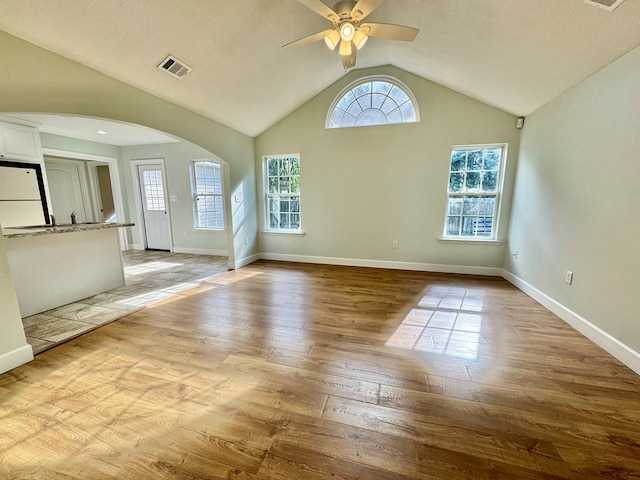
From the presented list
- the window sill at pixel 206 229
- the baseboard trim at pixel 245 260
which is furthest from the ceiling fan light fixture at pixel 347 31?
the window sill at pixel 206 229

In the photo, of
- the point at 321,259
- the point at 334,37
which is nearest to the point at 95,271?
the point at 321,259

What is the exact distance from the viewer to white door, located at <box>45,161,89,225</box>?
5.31 metres

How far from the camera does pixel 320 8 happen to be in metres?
1.92

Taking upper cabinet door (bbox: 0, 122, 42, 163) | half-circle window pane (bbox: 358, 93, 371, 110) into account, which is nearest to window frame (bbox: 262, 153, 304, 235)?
half-circle window pane (bbox: 358, 93, 371, 110)

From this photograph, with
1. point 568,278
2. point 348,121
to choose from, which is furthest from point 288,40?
point 568,278

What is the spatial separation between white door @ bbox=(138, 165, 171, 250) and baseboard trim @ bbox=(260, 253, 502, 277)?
8.68ft

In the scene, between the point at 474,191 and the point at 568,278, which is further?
the point at 474,191

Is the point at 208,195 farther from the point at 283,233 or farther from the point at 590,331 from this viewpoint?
the point at 590,331

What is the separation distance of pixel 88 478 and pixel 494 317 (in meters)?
3.38

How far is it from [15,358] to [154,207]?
4.69 m

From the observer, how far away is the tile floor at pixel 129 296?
2.45 m

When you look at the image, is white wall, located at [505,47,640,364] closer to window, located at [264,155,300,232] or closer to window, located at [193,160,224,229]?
window, located at [264,155,300,232]

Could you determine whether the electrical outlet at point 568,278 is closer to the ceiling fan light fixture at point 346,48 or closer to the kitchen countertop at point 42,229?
the ceiling fan light fixture at point 346,48

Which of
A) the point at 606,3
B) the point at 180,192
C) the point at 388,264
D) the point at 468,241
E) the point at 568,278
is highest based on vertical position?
the point at 606,3
